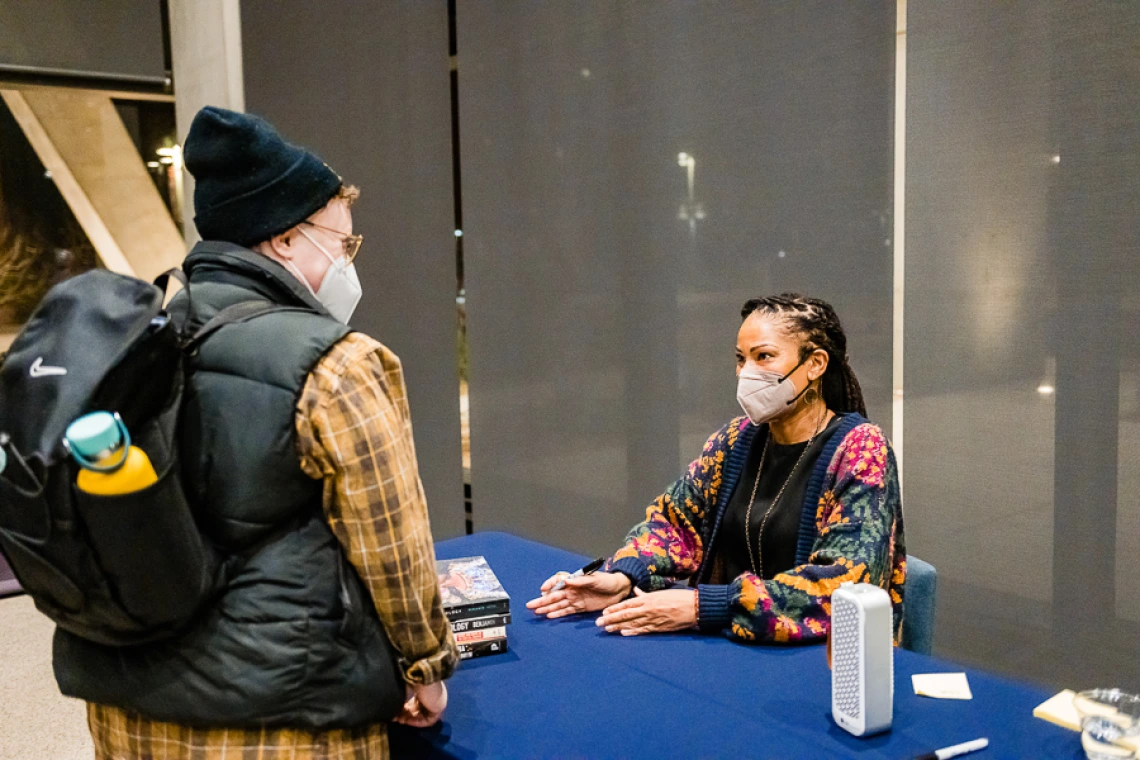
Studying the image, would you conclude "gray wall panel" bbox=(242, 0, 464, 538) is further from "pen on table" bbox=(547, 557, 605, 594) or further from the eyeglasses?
the eyeglasses

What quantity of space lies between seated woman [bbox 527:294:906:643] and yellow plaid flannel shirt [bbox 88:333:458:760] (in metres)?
0.71

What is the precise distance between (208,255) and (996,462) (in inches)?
96.1

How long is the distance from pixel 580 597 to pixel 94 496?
122cm

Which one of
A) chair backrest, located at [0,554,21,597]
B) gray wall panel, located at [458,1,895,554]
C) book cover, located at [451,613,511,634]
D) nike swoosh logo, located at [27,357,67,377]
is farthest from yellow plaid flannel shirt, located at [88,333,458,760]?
chair backrest, located at [0,554,21,597]

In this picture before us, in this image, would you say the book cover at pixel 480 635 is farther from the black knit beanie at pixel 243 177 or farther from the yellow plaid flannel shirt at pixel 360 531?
the black knit beanie at pixel 243 177

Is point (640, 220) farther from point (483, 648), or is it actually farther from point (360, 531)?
point (360, 531)

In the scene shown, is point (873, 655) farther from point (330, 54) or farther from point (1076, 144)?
point (330, 54)

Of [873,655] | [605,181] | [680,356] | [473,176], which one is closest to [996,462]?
[680,356]

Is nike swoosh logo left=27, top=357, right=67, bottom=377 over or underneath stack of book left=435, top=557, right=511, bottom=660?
over

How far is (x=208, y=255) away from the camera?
56.2 inches

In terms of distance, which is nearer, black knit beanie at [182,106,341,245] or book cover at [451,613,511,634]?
black knit beanie at [182,106,341,245]

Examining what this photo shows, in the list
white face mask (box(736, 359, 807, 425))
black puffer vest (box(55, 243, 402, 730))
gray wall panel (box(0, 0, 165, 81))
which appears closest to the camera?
black puffer vest (box(55, 243, 402, 730))

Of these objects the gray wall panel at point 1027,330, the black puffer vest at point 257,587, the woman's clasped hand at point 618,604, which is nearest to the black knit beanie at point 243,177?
the black puffer vest at point 257,587

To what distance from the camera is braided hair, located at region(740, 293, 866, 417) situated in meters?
2.28
